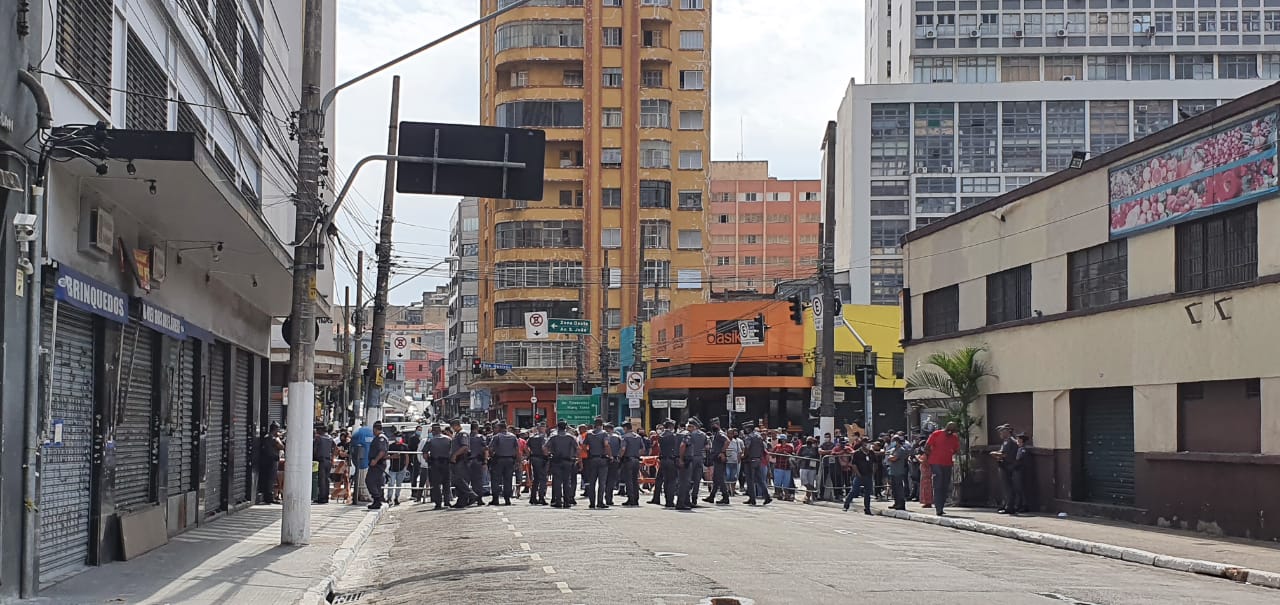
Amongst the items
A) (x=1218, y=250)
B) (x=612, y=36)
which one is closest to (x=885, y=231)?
(x=612, y=36)

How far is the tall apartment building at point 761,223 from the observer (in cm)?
12600

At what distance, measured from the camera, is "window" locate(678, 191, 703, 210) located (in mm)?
83312

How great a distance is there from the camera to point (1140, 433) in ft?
79.8

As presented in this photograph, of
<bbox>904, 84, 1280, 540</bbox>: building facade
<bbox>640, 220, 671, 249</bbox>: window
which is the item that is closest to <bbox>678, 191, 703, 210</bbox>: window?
<bbox>640, 220, 671, 249</bbox>: window

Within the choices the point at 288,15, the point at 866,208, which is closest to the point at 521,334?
the point at 866,208

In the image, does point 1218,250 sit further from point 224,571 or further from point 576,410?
point 576,410

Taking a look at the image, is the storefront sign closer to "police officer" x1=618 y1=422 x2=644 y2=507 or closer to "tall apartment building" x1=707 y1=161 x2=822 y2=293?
"police officer" x1=618 y1=422 x2=644 y2=507

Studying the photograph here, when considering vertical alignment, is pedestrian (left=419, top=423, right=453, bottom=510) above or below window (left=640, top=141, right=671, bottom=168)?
below

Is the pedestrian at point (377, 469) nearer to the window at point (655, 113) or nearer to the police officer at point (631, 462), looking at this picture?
the police officer at point (631, 462)

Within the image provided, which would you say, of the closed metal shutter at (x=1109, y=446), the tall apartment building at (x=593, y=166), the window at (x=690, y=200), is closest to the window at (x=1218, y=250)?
the closed metal shutter at (x=1109, y=446)

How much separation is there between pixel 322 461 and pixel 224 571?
1373 centimetres

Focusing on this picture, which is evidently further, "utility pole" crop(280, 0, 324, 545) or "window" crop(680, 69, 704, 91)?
"window" crop(680, 69, 704, 91)

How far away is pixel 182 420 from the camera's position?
2112 centimetres

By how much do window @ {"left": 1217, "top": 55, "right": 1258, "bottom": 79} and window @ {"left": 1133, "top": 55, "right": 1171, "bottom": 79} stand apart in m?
3.90
